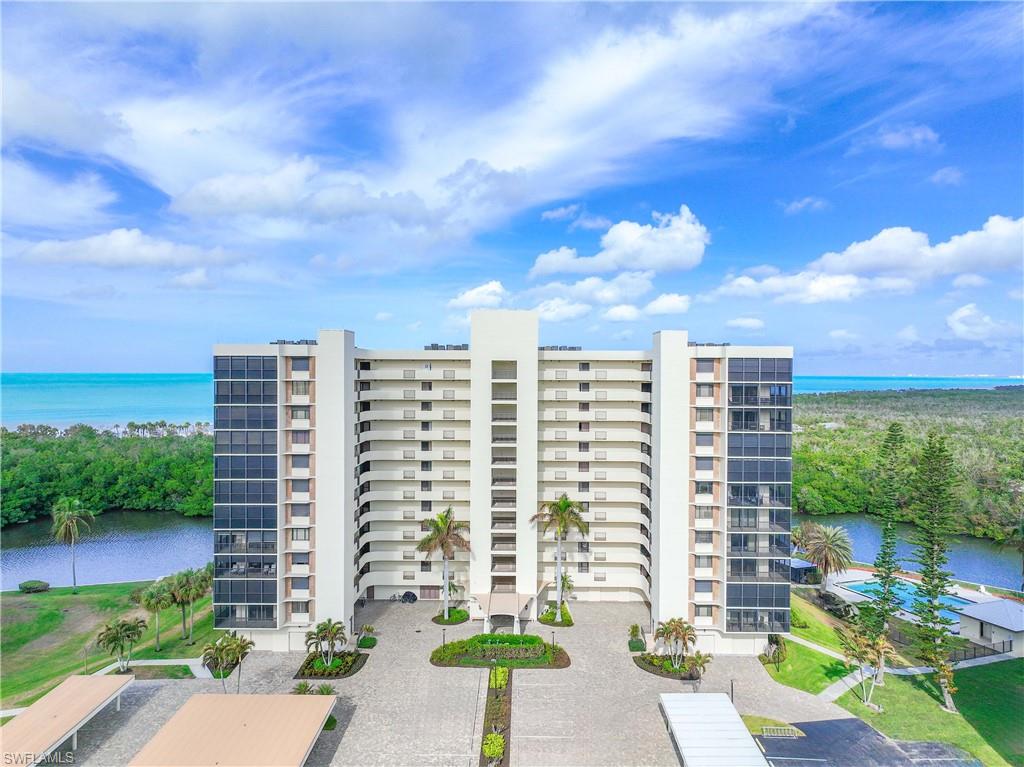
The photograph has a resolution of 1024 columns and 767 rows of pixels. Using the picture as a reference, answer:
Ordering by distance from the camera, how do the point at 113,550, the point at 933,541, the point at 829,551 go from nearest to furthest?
the point at 933,541 < the point at 829,551 < the point at 113,550

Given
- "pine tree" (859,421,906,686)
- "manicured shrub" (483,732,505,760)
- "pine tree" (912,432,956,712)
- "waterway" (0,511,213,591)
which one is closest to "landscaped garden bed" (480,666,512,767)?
"manicured shrub" (483,732,505,760)

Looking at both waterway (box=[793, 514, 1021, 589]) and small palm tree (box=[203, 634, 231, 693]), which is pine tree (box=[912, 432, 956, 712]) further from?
small palm tree (box=[203, 634, 231, 693])

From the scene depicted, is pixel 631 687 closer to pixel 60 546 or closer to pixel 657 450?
pixel 657 450

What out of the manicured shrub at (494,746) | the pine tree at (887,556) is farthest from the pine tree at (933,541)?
the manicured shrub at (494,746)

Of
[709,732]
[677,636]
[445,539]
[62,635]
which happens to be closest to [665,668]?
[677,636]

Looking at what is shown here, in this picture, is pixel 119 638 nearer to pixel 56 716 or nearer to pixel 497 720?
pixel 56 716
